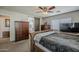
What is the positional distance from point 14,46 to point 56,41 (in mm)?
826

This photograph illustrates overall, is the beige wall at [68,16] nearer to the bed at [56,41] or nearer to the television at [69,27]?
the television at [69,27]

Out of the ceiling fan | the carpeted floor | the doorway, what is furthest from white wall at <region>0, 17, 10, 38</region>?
the ceiling fan

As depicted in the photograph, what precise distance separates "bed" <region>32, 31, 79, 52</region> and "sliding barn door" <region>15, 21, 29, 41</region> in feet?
0.65

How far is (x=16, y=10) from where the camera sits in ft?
6.16

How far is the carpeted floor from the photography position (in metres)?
1.89

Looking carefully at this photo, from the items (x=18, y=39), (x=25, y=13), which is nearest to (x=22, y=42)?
(x=18, y=39)

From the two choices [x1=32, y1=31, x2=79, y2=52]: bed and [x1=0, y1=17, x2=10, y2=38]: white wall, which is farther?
[x1=0, y1=17, x2=10, y2=38]: white wall

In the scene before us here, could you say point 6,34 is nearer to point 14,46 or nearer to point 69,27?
point 14,46

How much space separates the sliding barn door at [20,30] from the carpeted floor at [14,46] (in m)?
0.10

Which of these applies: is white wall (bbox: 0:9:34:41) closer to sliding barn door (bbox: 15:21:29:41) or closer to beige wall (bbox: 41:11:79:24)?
sliding barn door (bbox: 15:21:29:41)

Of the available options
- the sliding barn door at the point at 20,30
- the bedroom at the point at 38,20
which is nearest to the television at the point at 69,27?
the bedroom at the point at 38,20

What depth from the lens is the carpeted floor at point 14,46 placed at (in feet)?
6.19

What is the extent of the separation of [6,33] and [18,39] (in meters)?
0.26
